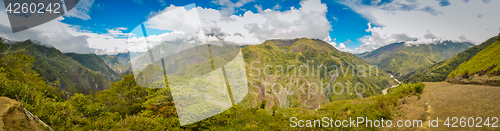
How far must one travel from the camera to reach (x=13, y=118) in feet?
12.8

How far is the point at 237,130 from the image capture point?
10.9 m

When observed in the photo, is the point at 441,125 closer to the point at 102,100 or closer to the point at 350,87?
the point at 102,100

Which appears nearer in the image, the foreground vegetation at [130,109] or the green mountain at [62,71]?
the foreground vegetation at [130,109]

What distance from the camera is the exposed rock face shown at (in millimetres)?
3632

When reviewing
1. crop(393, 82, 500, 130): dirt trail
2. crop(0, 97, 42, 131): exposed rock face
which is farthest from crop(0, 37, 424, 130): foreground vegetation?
crop(0, 97, 42, 131): exposed rock face

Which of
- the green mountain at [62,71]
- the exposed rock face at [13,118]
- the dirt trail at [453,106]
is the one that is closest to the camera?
the exposed rock face at [13,118]

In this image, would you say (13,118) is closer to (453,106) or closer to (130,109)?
(130,109)

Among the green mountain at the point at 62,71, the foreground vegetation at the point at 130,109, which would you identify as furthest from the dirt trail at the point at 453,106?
the green mountain at the point at 62,71

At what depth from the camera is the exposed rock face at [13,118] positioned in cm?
363

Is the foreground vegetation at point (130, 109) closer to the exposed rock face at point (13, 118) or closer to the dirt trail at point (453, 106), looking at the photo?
the dirt trail at point (453, 106)

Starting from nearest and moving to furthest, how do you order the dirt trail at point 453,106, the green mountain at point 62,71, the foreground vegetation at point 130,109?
1. the dirt trail at point 453,106
2. the foreground vegetation at point 130,109
3. the green mountain at point 62,71

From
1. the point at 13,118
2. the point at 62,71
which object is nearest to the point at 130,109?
the point at 13,118

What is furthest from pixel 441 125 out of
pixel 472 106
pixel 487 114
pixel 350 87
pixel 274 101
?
pixel 350 87

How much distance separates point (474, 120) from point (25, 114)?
13958mm
